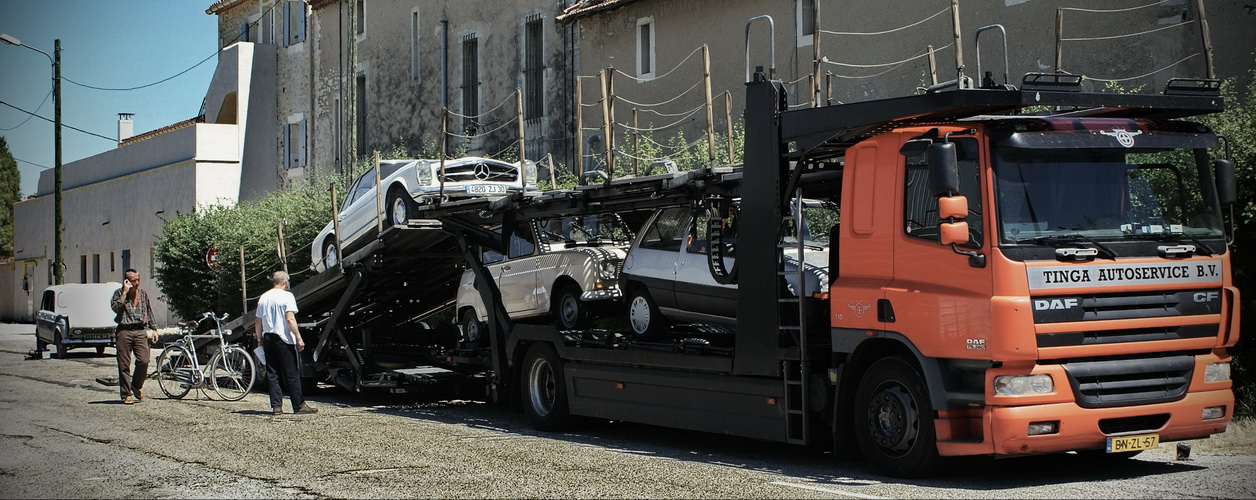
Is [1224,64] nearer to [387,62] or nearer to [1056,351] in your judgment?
[1056,351]

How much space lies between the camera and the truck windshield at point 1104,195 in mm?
8570

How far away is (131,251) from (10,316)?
62.6 feet

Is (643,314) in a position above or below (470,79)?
below

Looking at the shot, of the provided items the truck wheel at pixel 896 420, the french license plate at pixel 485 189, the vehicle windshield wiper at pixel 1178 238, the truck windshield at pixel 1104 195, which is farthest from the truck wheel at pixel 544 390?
the vehicle windshield wiper at pixel 1178 238

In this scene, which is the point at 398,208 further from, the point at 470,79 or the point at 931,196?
the point at 470,79

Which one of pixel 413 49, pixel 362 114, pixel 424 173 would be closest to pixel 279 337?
pixel 424 173

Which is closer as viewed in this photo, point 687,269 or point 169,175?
point 687,269

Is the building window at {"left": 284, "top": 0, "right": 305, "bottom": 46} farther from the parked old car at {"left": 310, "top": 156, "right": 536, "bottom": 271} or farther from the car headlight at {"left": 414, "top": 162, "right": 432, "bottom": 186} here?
the car headlight at {"left": 414, "top": 162, "right": 432, "bottom": 186}

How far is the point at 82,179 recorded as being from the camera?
49.2 m

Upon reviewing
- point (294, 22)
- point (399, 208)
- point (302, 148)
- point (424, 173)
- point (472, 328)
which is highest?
point (294, 22)

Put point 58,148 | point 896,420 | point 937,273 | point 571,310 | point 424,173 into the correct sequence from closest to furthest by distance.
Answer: point 937,273, point 896,420, point 571,310, point 424,173, point 58,148

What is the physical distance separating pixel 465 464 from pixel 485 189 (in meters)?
6.85

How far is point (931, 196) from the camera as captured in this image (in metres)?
8.83

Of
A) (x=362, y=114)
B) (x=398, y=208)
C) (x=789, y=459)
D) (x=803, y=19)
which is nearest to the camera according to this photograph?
(x=789, y=459)
